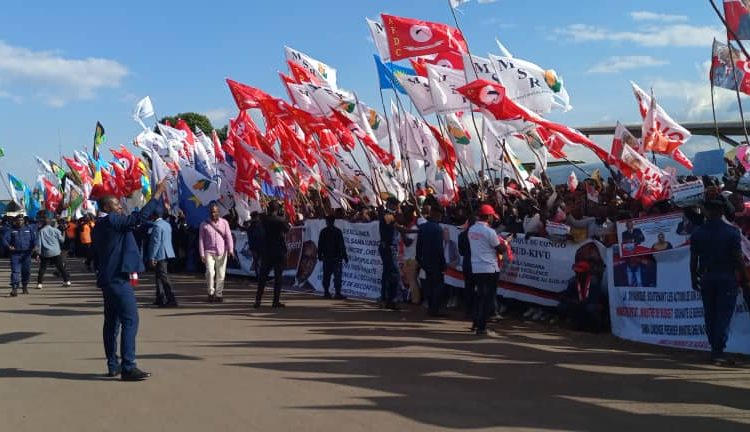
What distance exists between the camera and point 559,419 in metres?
5.41

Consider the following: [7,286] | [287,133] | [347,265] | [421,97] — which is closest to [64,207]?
[7,286]

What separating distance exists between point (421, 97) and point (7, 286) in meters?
12.6

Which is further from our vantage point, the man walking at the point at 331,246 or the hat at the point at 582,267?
the man walking at the point at 331,246

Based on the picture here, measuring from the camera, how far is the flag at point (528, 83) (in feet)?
38.4

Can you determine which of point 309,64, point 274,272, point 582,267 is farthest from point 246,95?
point 582,267

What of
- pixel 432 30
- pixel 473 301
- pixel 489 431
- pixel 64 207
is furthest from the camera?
pixel 64 207

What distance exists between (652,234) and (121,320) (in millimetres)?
6279

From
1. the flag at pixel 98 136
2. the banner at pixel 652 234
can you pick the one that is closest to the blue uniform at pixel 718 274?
the banner at pixel 652 234

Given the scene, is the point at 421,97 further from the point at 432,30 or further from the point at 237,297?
the point at 237,297

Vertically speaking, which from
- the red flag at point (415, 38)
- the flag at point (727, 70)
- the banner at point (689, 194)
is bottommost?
the banner at point (689, 194)

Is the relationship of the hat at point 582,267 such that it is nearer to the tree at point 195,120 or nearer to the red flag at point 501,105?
the red flag at point 501,105

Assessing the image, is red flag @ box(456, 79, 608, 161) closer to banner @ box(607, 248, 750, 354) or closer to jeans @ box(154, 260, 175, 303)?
banner @ box(607, 248, 750, 354)

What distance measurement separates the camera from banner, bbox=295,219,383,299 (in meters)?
14.1

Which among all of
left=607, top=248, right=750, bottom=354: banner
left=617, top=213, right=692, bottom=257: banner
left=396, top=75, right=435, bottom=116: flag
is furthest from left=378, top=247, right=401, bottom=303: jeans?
left=617, top=213, right=692, bottom=257: banner
